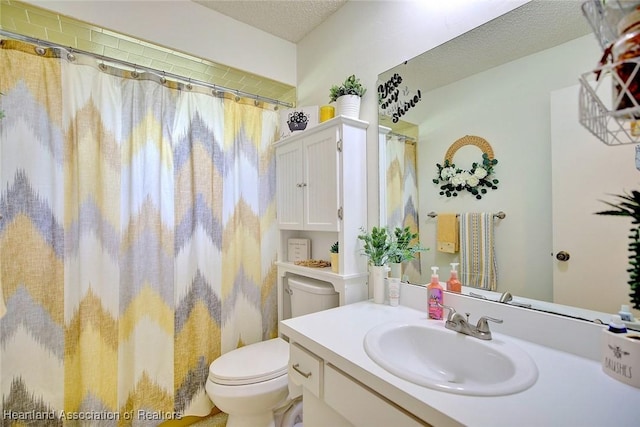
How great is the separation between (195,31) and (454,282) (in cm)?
202

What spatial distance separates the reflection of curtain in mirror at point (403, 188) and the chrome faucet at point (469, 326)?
1.06ft

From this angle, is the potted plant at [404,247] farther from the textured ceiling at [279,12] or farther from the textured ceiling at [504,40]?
the textured ceiling at [279,12]

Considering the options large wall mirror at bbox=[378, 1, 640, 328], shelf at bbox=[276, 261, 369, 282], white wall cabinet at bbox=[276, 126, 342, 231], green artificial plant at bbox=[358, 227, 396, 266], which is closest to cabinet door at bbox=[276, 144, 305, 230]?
white wall cabinet at bbox=[276, 126, 342, 231]

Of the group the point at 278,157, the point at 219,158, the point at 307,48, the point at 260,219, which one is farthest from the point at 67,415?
the point at 307,48

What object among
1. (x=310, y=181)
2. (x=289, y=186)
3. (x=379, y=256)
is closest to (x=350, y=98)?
(x=310, y=181)

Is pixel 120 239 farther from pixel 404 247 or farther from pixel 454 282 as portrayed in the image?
pixel 454 282

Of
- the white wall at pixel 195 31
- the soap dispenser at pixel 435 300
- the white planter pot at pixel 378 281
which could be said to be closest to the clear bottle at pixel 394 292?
the white planter pot at pixel 378 281

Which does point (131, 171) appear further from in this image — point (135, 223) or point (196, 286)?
point (196, 286)

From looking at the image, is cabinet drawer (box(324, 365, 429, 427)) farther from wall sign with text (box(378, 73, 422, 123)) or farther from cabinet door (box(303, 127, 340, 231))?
wall sign with text (box(378, 73, 422, 123))

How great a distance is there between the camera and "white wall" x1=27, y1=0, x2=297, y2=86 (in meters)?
1.50

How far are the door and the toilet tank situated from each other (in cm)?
99

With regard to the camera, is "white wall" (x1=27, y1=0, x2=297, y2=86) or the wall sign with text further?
"white wall" (x1=27, y1=0, x2=297, y2=86)

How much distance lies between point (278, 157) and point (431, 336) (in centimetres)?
143

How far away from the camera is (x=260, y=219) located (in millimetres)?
2023
